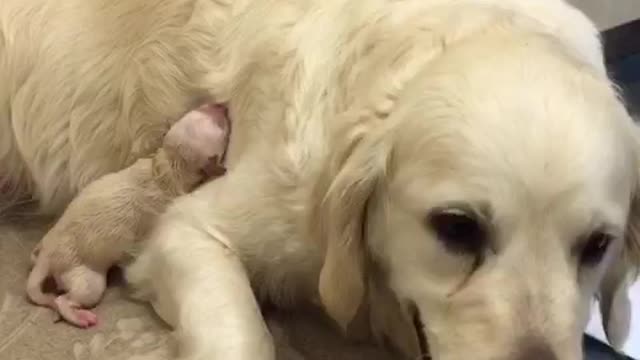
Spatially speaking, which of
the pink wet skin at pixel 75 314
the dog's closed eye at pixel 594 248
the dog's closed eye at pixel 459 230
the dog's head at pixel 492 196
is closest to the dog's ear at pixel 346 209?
the dog's head at pixel 492 196

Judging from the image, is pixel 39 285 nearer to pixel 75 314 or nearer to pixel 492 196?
pixel 75 314

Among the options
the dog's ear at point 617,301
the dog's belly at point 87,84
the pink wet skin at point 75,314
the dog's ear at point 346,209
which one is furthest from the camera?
the dog's belly at point 87,84

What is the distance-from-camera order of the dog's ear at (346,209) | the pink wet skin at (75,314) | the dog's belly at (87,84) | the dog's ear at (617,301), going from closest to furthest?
the dog's ear at (346,209)
the dog's ear at (617,301)
the pink wet skin at (75,314)
the dog's belly at (87,84)

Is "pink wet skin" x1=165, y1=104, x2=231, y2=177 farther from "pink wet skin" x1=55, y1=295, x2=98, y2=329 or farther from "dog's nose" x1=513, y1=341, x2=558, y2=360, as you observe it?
"dog's nose" x1=513, y1=341, x2=558, y2=360

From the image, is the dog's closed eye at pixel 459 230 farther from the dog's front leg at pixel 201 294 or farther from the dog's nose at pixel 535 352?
the dog's front leg at pixel 201 294

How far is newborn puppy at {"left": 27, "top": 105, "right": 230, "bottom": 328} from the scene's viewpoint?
1871 millimetres

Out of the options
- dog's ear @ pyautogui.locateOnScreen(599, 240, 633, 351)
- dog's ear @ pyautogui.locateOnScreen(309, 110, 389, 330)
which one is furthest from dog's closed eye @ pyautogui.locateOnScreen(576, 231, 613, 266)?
dog's ear @ pyautogui.locateOnScreen(309, 110, 389, 330)

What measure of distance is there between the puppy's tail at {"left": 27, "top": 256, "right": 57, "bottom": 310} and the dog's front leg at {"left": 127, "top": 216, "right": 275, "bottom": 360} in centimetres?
13

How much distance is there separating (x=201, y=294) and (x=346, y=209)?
0.30m

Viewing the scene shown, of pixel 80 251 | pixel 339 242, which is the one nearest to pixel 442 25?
pixel 339 242

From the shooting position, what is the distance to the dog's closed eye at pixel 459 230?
4.68ft

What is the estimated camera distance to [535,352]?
1378 millimetres

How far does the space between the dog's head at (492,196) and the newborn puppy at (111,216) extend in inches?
13.3

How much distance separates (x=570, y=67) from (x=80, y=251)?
0.77 meters
